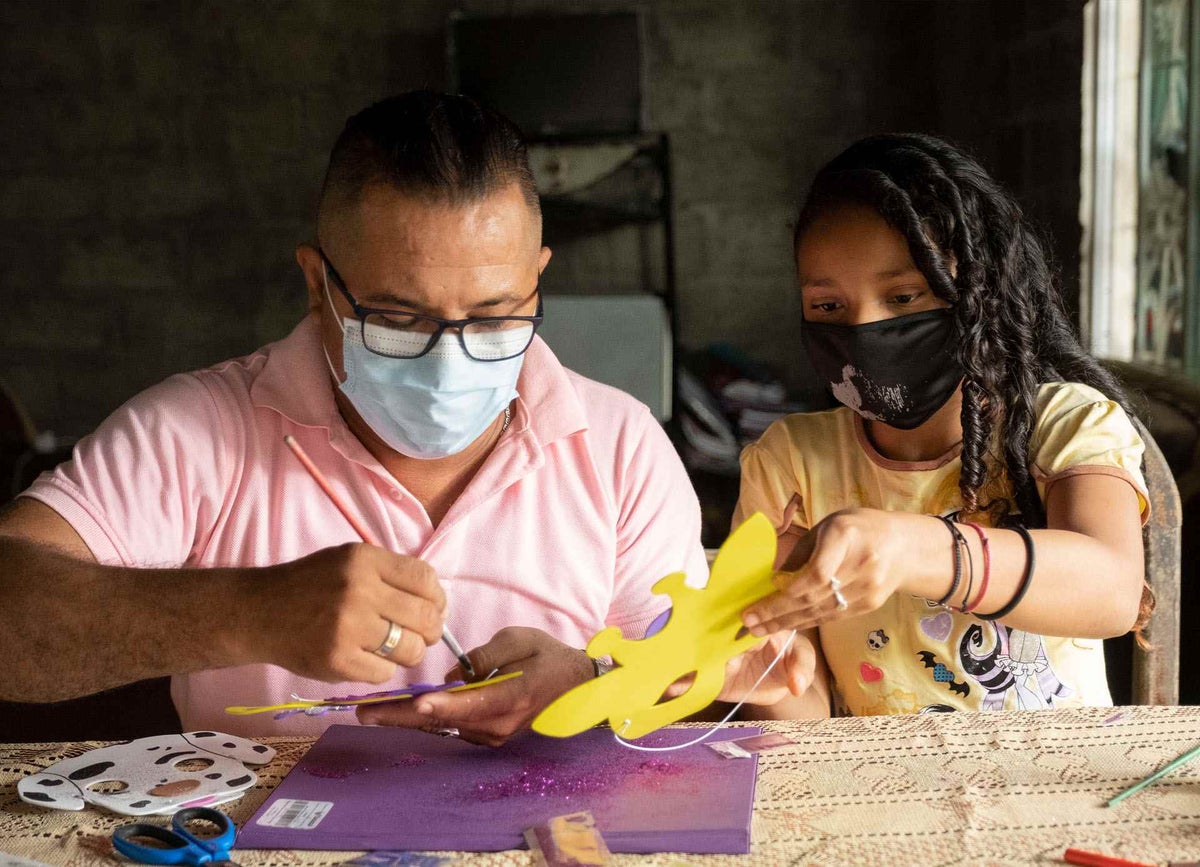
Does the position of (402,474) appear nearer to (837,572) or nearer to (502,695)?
(502,695)

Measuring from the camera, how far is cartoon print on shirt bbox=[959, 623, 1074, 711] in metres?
1.50

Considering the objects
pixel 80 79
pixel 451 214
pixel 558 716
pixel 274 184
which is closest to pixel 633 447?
pixel 451 214

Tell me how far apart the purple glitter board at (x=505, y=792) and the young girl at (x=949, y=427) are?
0.34 metres

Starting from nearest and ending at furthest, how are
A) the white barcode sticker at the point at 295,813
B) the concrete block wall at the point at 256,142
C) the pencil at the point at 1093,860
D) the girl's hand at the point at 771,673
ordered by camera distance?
the pencil at the point at 1093,860, the white barcode sticker at the point at 295,813, the girl's hand at the point at 771,673, the concrete block wall at the point at 256,142

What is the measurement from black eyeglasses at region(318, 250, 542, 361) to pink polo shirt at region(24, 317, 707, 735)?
0.14m

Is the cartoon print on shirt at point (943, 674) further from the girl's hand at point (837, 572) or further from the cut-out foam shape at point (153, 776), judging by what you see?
the cut-out foam shape at point (153, 776)

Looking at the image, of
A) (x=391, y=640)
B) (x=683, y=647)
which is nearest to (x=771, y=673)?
(x=683, y=647)

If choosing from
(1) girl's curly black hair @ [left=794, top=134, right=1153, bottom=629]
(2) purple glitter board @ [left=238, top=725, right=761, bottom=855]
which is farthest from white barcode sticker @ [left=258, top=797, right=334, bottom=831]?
(1) girl's curly black hair @ [left=794, top=134, right=1153, bottom=629]

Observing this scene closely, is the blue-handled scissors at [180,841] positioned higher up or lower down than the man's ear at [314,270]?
lower down

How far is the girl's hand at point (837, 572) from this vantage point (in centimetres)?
107

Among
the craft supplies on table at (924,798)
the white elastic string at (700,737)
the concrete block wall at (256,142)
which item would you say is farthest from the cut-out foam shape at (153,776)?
the concrete block wall at (256,142)

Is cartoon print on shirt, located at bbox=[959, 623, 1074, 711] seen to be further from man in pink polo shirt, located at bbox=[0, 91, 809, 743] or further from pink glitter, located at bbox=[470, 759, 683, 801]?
pink glitter, located at bbox=[470, 759, 683, 801]

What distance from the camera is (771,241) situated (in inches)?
219

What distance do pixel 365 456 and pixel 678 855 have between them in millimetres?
708
